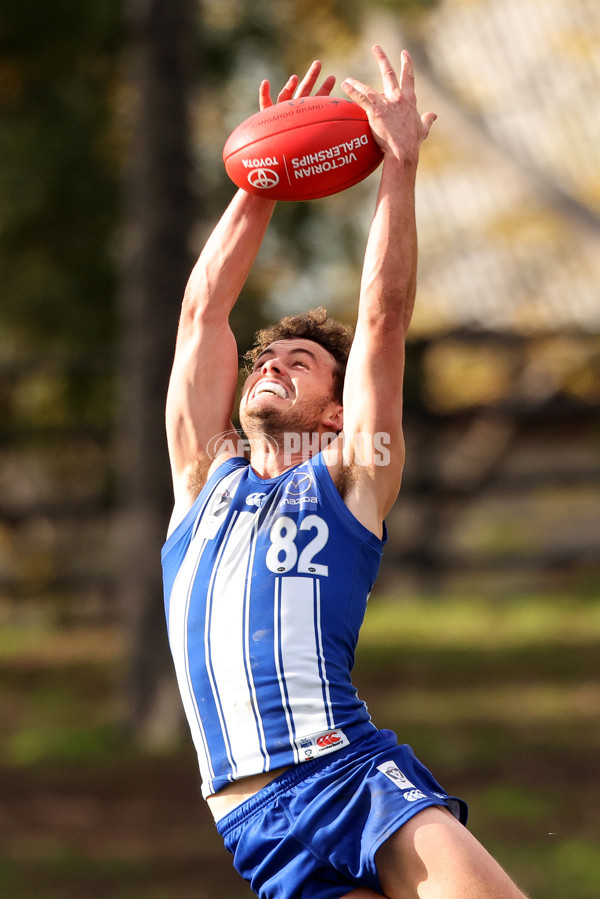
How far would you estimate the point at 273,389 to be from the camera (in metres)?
2.99

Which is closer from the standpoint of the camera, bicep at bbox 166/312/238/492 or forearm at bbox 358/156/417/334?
forearm at bbox 358/156/417/334

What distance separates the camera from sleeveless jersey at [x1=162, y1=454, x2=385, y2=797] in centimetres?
272

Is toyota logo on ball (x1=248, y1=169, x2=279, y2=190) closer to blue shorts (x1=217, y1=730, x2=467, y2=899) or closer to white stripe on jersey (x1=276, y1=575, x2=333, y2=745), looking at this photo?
white stripe on jersey (x1=276, y1=575, x2=333, y2=745)

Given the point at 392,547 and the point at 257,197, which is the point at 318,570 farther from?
the point at 392,547

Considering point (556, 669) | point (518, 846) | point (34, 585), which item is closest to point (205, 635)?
point (518, 846)

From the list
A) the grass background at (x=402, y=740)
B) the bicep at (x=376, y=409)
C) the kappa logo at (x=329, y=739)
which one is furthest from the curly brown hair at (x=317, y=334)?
the grass background at (x=402, y=740)

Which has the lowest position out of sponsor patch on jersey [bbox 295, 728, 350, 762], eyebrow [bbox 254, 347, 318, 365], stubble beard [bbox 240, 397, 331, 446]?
sponsor patch on jersey [bbox 295, 728, 350, 762]

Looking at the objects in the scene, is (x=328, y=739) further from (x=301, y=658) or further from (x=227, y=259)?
(x=227, y=259)

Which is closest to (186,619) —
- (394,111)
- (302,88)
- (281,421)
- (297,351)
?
(281,421)

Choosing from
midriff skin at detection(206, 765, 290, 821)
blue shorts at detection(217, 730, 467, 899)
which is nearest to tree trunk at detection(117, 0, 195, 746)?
midriff skin at detection(206, 765, 290, 821)

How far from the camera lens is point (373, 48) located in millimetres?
3156

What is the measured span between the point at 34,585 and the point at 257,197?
26.6ft

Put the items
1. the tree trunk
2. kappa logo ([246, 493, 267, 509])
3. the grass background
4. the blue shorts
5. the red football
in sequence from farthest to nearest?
the tree trunk → the grass background → the red football → kappa logo ([246, 493, 267, 509]) → the blue shorts

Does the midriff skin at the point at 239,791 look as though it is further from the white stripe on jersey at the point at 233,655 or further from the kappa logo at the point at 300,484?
the kappa logo at the point at 300,484
